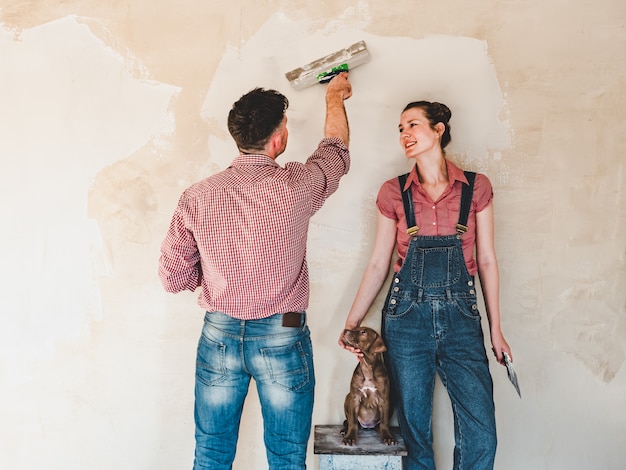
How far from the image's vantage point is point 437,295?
1995mm

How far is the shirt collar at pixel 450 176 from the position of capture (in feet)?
6.63

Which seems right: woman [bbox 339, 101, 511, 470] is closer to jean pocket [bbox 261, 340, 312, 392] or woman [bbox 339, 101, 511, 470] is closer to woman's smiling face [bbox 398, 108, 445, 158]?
woman's smiling face [bbox 398, 108, 445, 158]

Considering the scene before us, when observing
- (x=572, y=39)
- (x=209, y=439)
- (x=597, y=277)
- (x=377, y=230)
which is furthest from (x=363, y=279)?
(x=572, y=39)

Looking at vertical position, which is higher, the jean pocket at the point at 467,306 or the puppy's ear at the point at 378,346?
the jean pocket at the point at 467,306

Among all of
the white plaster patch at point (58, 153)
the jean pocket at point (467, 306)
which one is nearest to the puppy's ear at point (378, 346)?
the jean pocket at point (467, 306)

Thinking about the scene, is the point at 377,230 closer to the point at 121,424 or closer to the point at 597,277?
the point at 597,277

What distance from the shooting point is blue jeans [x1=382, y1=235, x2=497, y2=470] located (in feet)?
6.47

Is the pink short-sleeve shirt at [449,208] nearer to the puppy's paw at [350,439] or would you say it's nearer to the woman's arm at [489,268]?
the woman's arm at [489,268]

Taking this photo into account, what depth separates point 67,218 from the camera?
2375 mm

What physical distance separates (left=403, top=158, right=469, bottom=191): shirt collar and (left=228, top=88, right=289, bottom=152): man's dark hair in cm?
60

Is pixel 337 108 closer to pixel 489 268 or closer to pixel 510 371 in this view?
pixel 489 268

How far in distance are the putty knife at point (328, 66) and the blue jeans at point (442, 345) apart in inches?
29.8

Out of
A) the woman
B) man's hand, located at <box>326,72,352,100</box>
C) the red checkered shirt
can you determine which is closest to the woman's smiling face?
the woman

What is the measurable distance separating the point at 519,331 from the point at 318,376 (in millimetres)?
861
